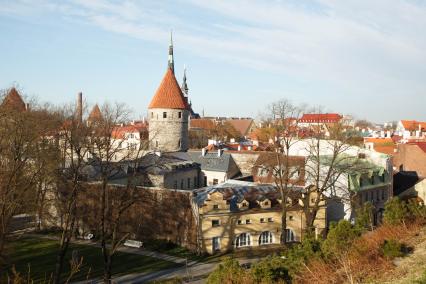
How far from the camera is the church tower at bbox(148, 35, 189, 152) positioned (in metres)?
53.2

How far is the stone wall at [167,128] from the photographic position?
53344 millimetres

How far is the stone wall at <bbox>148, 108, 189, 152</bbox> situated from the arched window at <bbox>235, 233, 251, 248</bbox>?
2508 centimetres

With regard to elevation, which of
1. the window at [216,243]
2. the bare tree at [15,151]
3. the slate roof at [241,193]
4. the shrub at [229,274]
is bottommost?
the window at [216,243]

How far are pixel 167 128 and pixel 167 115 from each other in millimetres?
1536

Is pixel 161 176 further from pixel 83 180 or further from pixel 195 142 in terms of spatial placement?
pixel 195 142

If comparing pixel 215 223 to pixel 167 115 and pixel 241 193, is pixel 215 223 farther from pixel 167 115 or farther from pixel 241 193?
pixel 167 115

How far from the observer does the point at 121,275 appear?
24906 millimetres

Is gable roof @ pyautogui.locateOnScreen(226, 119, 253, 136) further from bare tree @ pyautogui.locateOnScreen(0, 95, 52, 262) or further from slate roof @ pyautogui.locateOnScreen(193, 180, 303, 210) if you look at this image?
bare tree @ pyautogui.locateOnScreen(0, 95, 52, 262)

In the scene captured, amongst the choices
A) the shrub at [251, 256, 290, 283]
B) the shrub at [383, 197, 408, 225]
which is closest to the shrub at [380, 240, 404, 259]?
the shrub at [251, 256, 290, 283]

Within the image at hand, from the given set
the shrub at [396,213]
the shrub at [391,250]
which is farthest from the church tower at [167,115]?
the shrub at [391,250]

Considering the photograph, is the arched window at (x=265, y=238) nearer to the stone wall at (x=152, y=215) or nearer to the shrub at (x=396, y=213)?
the stone wall at (x=152, y=215)

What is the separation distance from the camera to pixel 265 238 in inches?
1192

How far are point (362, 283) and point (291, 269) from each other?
204 cm

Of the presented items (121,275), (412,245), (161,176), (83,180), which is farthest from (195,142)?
(412,245)
